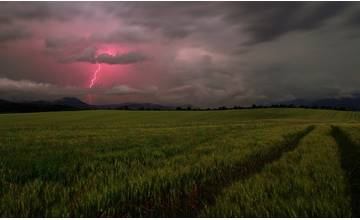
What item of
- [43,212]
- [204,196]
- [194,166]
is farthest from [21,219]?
[194,166]

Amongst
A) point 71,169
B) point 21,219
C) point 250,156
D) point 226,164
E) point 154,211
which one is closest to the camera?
point 21,219

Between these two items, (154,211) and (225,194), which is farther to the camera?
(225,194)

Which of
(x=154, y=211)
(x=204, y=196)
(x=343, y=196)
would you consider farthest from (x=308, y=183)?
(x=154, y=211)

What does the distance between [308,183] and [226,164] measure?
2.97 metres

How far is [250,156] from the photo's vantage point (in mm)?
10047

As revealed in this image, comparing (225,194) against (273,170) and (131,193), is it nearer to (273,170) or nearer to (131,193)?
(131,193)

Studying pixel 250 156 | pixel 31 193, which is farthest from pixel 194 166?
pixel 31 193

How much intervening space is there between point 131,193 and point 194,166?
2.76 meters

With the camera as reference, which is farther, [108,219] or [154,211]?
[154,211]

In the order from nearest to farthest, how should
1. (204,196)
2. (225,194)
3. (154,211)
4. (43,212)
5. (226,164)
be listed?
(43,212), (154,211), (225,194), (204,196), (226,164)

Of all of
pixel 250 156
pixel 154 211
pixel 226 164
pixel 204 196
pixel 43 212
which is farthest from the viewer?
pixel 250 156

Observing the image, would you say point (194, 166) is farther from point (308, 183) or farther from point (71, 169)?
point (71, 169)

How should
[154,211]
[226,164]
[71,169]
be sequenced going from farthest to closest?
[226,164] < [71,169] < [154,211]

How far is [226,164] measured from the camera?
8102 millimetres
